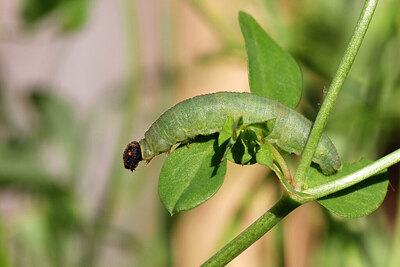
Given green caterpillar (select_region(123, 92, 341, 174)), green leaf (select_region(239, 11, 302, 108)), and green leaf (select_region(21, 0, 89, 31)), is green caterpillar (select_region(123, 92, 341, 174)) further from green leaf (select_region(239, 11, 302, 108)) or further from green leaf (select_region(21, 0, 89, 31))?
green leaf (select_region(21, 0, 89, 31))

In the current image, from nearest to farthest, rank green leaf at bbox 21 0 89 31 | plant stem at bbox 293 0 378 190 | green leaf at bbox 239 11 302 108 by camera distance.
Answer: plant stem at bbox 293 0 378 190 → green leaf at bbox 239 11 302 108 → green leaf at bbox 21 0 89 31

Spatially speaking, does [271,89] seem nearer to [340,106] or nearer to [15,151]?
[340,106]

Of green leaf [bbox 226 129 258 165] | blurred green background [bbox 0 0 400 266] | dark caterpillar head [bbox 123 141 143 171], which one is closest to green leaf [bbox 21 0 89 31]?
blurred green background [bbox 0 0 400 266]

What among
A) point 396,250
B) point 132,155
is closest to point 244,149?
point 132,155

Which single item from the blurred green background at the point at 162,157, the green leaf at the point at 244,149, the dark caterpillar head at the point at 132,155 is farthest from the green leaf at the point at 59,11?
the green leaf at the point at 244,149

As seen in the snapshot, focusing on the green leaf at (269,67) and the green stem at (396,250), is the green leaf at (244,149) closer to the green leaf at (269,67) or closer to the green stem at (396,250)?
the green leaf at (269,67)

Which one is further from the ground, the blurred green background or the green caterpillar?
the green caterpillar
